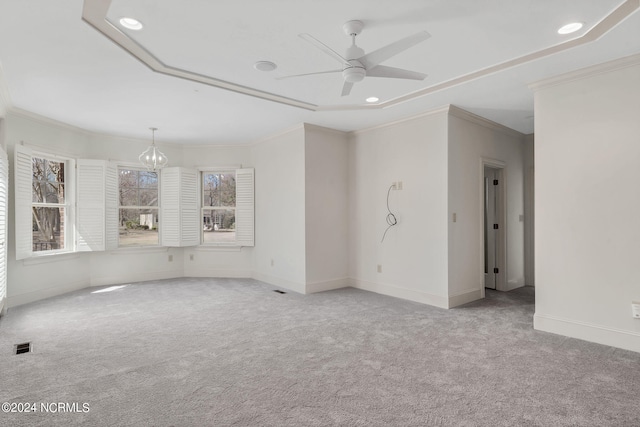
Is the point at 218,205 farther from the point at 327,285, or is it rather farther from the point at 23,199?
the point at 23,199

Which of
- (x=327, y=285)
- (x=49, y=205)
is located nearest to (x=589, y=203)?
(x=327, y=285)

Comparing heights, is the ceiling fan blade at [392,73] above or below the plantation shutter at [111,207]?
above

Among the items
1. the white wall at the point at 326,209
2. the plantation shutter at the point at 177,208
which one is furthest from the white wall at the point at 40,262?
the white wall at the point at 326,209

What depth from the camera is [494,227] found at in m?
5.73

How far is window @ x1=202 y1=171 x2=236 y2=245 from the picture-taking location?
22.8 ft

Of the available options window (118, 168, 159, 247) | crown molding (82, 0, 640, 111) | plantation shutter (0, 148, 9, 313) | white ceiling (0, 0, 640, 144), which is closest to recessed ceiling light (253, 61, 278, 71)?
white ceiling (0, 0, 640, 144)

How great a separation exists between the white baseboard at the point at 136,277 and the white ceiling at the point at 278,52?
109 inches

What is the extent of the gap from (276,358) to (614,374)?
2.56 meters

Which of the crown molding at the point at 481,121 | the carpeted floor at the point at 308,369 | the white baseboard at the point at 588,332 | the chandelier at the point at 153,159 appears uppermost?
the crown molding at the point at 481,121

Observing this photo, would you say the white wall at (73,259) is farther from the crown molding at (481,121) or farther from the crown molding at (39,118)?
the crown molding at (481,121)

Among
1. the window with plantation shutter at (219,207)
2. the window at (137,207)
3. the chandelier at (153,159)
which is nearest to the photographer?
the chandelier at (153,159)

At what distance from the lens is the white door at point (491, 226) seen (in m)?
5.68

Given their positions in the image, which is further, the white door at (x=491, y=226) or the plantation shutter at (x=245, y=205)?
the plantation shutter at (x=245, y=205)

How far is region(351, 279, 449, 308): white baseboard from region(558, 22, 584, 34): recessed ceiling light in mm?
3043
